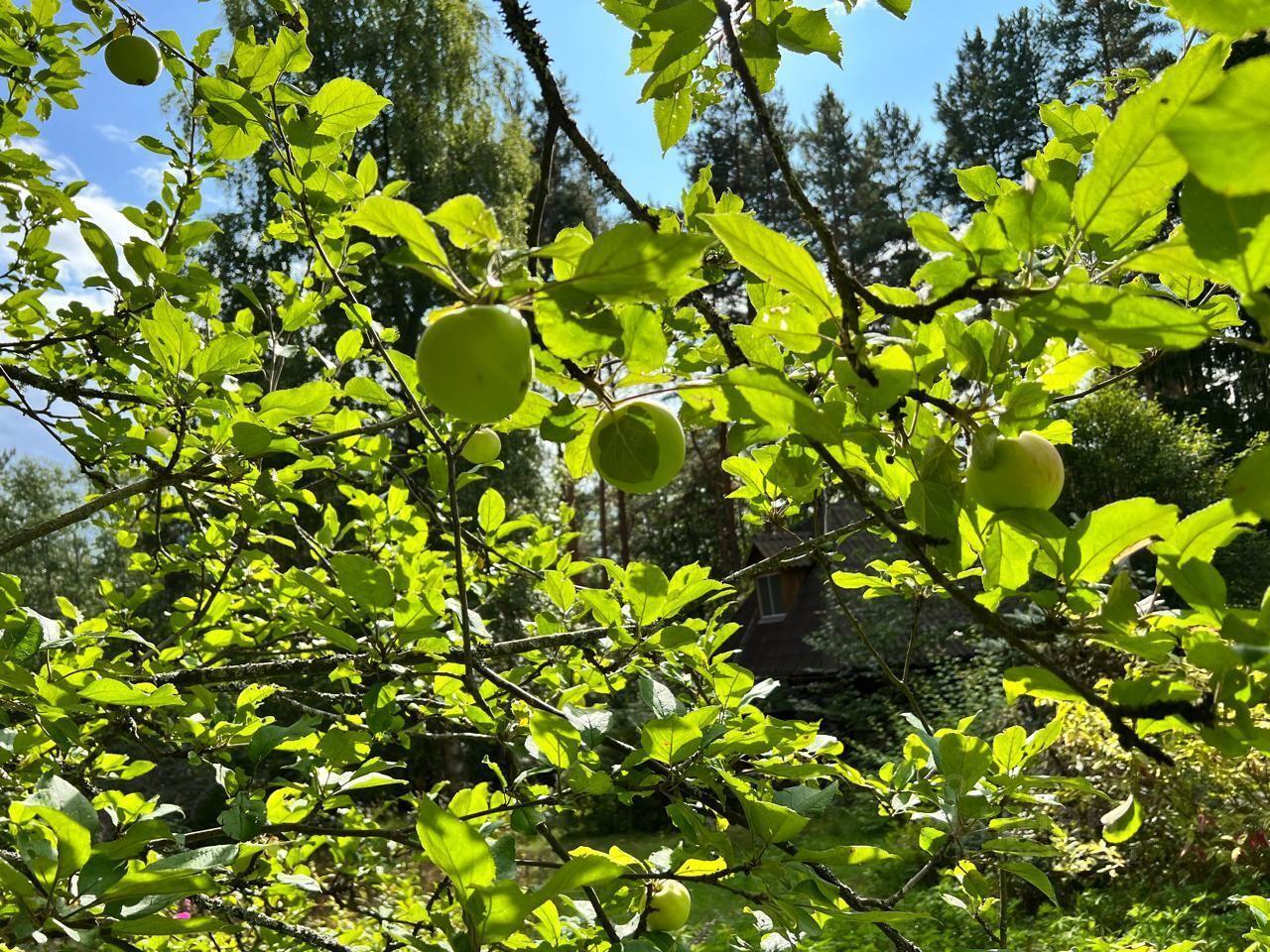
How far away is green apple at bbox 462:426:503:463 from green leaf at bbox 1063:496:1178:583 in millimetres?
868

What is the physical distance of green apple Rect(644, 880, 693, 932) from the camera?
43.8 inches

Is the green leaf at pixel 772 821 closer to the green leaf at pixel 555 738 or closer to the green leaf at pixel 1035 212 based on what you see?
the green leaf at pixel 555 738

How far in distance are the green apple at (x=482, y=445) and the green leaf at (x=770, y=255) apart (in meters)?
0.77

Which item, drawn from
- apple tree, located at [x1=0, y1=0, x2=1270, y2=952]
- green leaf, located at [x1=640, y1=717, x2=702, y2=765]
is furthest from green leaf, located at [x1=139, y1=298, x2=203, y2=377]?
green leaf, located at [x1=640, y1=717, x2=702, y2=765]

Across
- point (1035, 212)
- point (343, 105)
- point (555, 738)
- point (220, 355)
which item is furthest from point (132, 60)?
point (1035, 212)

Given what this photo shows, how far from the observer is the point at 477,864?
0.74 metres

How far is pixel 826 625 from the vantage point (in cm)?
1068

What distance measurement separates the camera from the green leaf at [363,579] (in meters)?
1.15

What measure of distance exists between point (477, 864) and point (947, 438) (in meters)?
0.55

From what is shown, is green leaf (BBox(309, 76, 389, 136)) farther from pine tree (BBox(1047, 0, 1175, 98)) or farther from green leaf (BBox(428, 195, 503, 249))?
pine tree (BBox(1047, 0, 1175, 98))

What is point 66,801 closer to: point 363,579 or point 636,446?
point 363,579

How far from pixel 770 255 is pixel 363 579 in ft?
2.60

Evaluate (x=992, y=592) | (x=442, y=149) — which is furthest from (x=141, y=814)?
(x=442, y=149)

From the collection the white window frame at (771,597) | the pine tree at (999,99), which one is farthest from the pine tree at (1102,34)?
the white window frame at (771,597)
